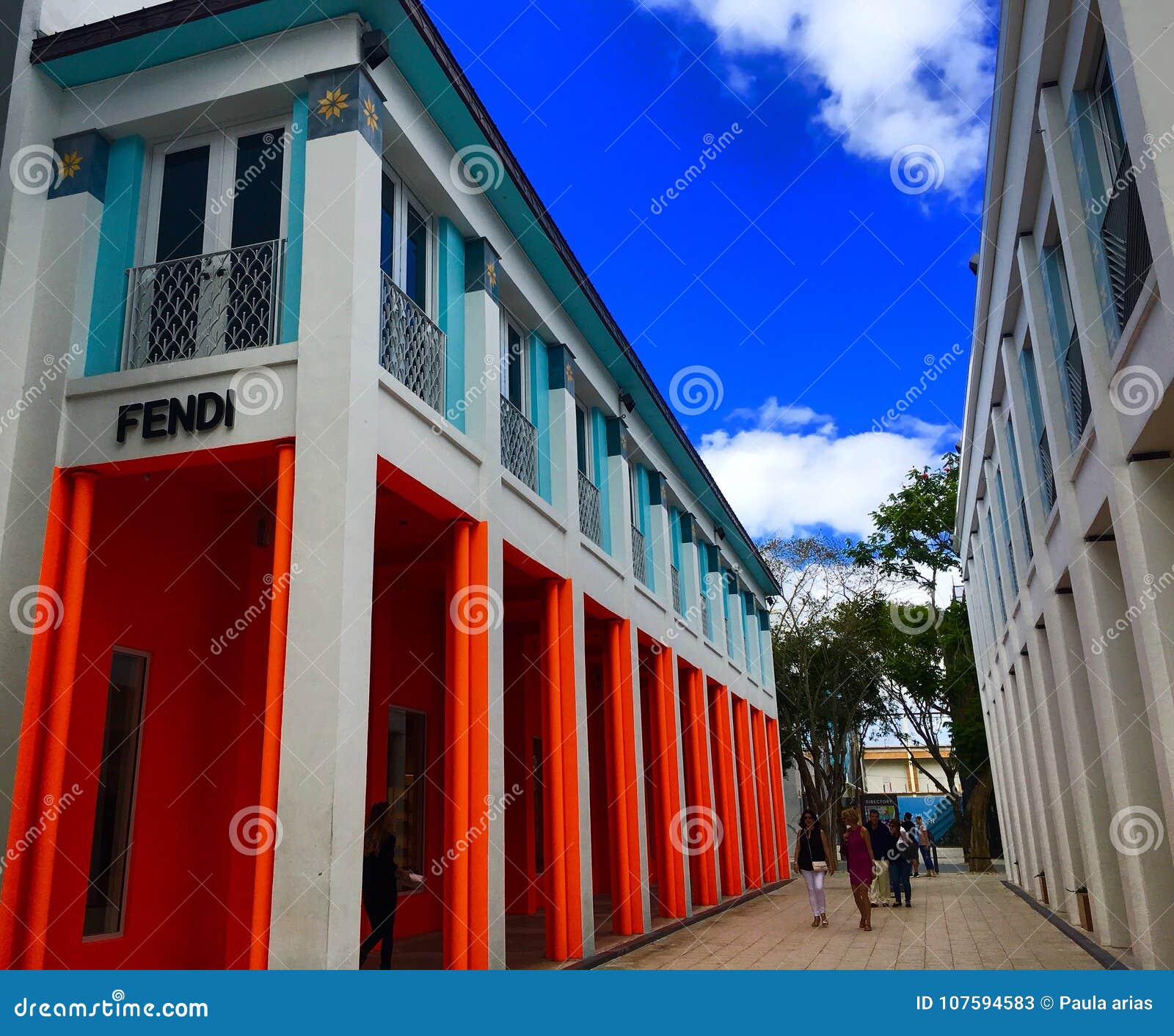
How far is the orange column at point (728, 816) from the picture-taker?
19.9m

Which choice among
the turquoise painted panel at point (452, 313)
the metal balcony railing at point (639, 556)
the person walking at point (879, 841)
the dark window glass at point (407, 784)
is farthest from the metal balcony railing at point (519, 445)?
the person walking at point (879, 841)

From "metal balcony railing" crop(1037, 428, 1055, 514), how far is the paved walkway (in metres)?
5.17

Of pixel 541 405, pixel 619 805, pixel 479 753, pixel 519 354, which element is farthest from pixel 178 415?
pixel 619 805

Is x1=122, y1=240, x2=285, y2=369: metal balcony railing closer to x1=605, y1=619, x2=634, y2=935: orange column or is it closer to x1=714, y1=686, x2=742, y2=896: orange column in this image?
x1=605, y1=619, x2=634, y2=935: orange column

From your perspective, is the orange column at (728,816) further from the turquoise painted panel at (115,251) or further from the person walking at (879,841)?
the turquoise painted panel at (115,251)

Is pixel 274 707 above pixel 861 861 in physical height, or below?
above

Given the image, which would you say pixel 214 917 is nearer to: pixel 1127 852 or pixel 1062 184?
pixel 1127 852

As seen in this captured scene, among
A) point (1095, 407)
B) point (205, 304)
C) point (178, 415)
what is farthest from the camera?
point (1095, 407)

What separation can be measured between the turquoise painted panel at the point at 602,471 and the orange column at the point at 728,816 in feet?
24.9

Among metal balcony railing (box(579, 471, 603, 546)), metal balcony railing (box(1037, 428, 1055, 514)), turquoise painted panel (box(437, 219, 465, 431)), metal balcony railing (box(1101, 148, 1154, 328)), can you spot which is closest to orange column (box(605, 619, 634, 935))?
metal balcony railing (box(579, 471, 603, 546))

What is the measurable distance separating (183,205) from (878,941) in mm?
11111

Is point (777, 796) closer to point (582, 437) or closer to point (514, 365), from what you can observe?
point (582, 437)

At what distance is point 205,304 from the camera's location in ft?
27.3
